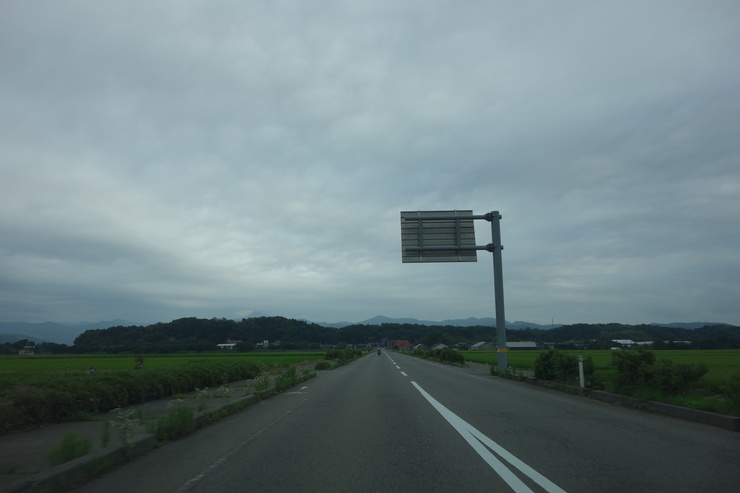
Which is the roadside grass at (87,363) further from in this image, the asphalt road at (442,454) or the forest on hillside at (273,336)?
the asphalt road at (442,454)

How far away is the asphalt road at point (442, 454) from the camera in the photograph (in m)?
5.47

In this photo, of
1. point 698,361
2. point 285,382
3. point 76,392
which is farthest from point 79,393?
point 698,361

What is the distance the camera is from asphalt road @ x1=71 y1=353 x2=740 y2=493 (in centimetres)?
547

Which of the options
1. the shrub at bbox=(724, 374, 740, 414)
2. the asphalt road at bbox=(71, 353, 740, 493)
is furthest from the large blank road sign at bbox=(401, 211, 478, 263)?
the shrub at bbox=(724, 374, 740, 414)

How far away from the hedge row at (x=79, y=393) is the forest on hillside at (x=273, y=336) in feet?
125

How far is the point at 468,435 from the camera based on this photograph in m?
8.40

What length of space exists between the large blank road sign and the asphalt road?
535 inches

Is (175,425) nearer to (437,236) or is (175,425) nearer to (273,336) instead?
(437,236)

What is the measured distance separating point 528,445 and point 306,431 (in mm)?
3990

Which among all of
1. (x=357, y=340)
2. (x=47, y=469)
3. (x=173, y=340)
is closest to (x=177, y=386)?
(x=47, y=469)

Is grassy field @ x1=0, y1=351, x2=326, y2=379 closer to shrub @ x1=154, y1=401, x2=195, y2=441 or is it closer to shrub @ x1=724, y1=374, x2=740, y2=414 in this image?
shrub @ x1=154, y1=401, x2=195, y2=441

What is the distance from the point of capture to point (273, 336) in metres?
128

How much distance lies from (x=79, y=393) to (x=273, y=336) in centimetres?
12100

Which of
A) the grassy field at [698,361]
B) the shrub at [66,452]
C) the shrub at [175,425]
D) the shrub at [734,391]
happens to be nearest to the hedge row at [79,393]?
the shrub at [175,425]
